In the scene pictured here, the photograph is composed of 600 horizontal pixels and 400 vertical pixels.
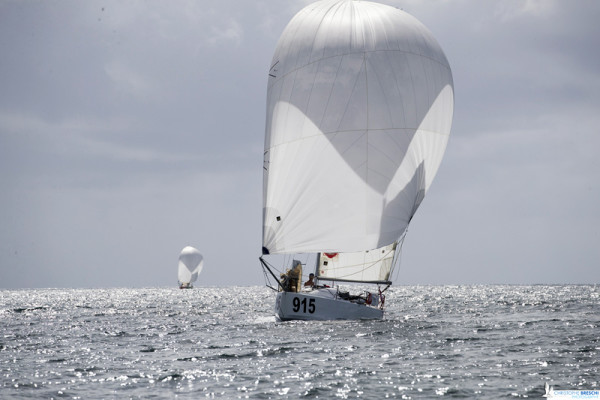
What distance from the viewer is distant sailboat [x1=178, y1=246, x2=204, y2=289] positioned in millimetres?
132500

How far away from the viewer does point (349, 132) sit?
27500 millimetres

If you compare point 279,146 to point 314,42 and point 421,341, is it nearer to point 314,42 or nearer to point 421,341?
point 314,42

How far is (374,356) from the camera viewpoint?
A: 18.4m

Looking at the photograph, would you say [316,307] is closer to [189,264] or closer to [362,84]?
[362,84]

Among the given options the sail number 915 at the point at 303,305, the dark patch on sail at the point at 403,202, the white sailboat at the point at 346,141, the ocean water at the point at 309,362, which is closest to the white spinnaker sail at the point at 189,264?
the white sailboat at the point at 346,141

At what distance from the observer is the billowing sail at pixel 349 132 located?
27.4 meters

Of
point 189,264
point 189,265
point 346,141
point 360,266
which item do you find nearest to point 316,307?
point 360,266

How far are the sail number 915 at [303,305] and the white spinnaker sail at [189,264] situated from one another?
107796 millimetres

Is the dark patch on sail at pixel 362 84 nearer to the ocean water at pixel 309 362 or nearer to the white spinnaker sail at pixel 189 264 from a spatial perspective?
the ocean water at pixel 309 362

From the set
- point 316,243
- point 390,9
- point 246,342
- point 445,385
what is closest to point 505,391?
point 445,385

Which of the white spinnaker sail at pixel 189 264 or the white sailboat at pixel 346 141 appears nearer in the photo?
the white sailboat at pixel 346 141

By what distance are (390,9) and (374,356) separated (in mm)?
17949

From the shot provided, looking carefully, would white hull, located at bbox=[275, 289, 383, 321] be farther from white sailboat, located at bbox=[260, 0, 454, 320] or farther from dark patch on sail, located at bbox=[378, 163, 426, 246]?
dark patch on sail, located at bbox=[378, 163, 426, 246]

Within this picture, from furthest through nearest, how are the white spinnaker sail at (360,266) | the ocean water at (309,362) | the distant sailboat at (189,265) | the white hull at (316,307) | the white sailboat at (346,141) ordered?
the distant sailboat at (189,265), the white spinnaker sail at (360,266), the white sailboat at (346,141), the white hull at (316,307), the ocean water at (309,362)
